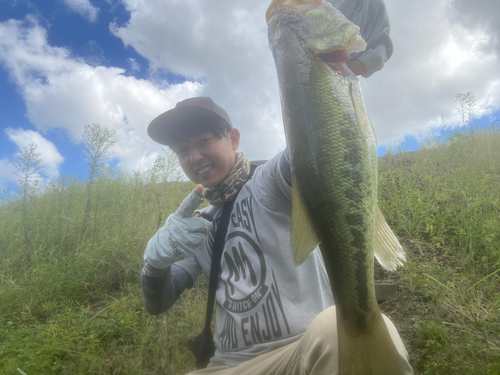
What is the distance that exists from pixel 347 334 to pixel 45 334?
320 cm

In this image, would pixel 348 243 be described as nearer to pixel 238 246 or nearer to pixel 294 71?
pixel 294 71

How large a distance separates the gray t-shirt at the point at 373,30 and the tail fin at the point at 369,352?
3.98 feet

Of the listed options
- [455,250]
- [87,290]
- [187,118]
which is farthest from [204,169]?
[455,250]

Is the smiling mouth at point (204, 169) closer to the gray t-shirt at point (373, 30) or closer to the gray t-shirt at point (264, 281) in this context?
the gray t-shirt at point (264, 281)

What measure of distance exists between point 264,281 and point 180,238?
67cm

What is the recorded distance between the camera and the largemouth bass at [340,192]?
1.04 meters

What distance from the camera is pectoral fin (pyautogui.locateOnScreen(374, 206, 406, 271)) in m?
1.15

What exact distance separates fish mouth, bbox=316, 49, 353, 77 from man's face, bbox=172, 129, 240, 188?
1.14 m

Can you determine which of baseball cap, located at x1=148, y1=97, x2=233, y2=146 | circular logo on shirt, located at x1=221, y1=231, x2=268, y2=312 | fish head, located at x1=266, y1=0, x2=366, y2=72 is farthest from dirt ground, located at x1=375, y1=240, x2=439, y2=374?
baseball cap, located at x1=148, y1=97, x2=233, y2=146

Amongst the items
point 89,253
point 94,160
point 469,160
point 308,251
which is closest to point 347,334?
point 308,251

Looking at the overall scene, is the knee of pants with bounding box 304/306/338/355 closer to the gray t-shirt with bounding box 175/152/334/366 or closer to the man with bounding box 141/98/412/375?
the man with bounding box 141/98/412/375

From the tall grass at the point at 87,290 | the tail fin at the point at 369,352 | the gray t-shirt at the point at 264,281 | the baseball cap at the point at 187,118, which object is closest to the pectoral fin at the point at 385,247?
the tail fin at the point at 369,352

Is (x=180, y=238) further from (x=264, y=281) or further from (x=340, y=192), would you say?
(x=340, y=192)

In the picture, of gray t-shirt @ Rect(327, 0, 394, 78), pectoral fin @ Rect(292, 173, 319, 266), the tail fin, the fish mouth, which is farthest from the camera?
gray t-shirt @ Rect(327, 0, 394, 78)
